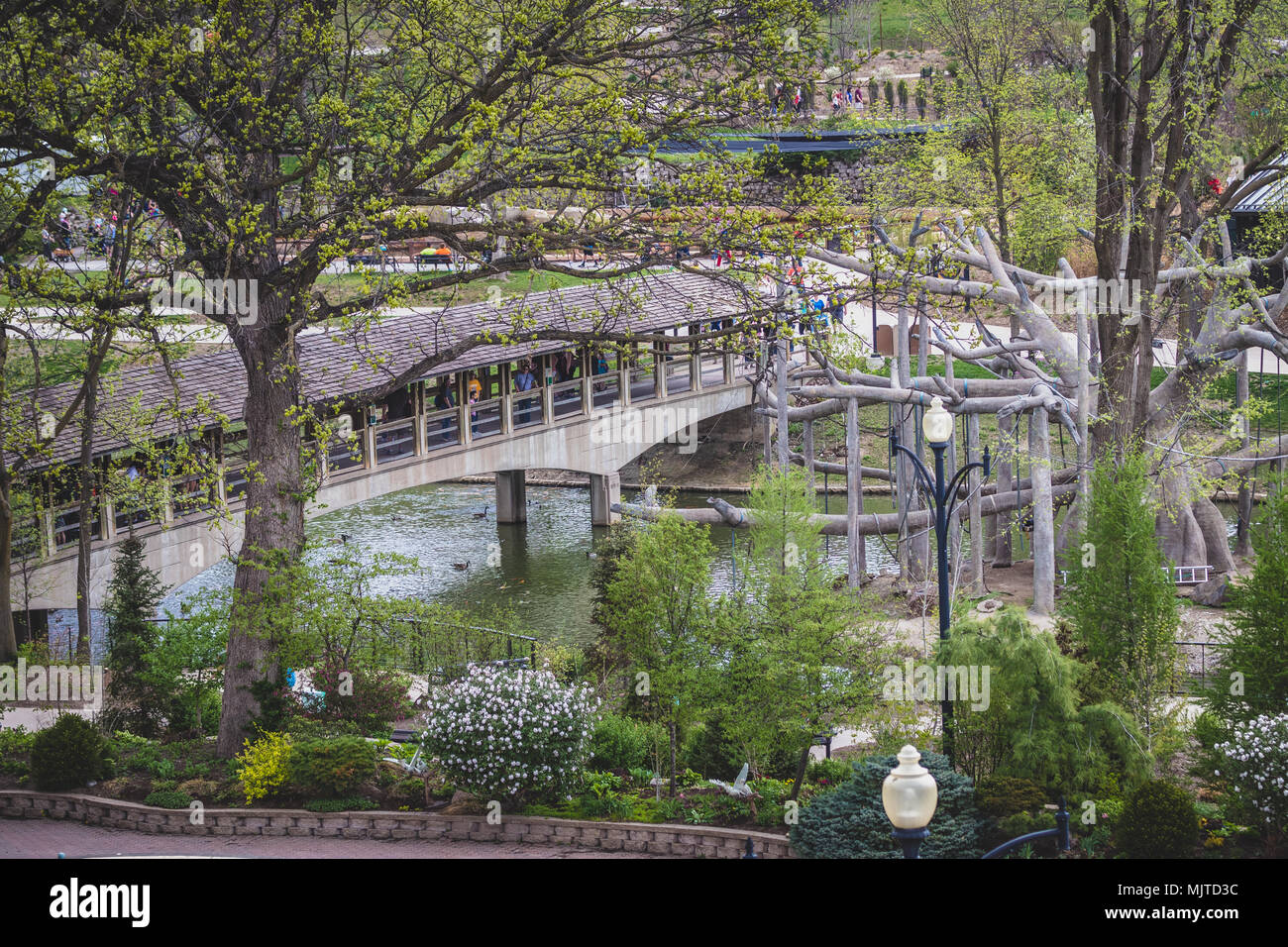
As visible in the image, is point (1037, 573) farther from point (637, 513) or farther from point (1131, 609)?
point (1131, 609)

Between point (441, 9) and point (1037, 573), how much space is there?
47.8 ft

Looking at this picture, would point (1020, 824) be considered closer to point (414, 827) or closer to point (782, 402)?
point (414, 827)

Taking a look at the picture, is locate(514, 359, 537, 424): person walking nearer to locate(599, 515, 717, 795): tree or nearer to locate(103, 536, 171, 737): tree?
locate(103, 536, 171, 737): tree

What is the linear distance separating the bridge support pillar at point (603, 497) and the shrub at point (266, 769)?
22.4 metres

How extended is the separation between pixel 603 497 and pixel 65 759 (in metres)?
23.2

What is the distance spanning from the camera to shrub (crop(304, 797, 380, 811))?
627 inches

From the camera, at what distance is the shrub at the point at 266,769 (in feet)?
53.1

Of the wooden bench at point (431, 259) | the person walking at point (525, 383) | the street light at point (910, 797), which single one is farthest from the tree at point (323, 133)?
the person walking at point (525, 383)

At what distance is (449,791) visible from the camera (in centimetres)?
1633

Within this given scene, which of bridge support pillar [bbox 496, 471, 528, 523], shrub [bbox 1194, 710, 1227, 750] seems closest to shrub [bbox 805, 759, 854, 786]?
shrub [bbox 1194, 710, 1227, 750]

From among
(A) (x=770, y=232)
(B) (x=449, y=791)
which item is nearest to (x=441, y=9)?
(A) (x=770, y=232)

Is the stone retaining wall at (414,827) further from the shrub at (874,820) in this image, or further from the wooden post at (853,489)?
the wooden post at (853,489)

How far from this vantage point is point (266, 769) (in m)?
16.2

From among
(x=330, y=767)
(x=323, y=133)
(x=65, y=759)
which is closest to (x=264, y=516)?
(x=330, y=767)
